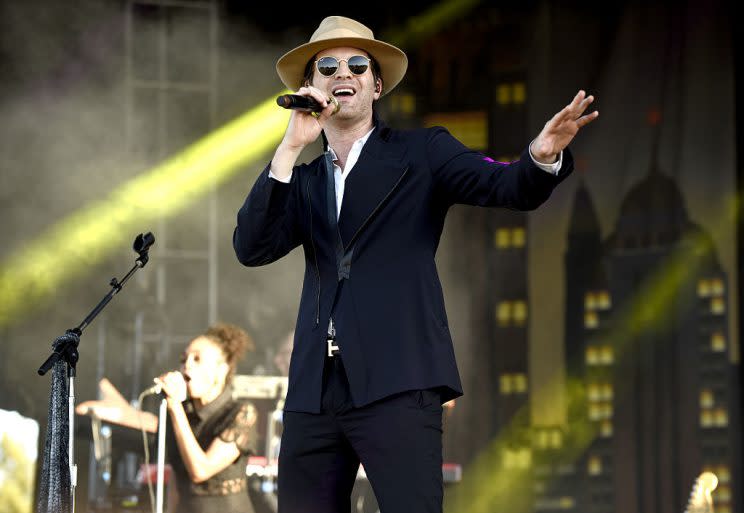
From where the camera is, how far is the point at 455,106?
6.47 meters

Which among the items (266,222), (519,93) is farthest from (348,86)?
(519,93)

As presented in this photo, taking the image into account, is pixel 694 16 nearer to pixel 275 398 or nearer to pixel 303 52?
pixel 275 398

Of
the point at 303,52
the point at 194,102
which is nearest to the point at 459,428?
the point at 194,102

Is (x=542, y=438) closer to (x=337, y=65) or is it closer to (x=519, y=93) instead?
(x=519, y=93)

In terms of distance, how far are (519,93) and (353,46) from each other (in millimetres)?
4246

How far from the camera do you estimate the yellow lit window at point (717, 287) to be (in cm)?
598

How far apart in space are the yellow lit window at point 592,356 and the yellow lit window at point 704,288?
2.03 feet

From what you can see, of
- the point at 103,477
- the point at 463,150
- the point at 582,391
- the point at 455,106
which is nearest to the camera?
the point at 463,150

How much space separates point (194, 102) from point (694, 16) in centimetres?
275

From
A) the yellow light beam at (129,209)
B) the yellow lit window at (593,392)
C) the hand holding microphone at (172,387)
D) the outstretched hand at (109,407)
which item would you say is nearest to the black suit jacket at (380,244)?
the hand holding microphone at (172,387)

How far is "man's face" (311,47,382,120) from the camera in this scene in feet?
6.93

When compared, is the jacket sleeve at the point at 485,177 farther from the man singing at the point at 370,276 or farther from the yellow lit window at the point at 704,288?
the yellow lit window at the point at 704,288

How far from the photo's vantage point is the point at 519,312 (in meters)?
6.33

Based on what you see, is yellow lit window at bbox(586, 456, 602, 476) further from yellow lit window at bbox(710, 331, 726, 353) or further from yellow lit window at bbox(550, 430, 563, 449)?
yellow lit window at bbox(710, 331, 726, 353)
